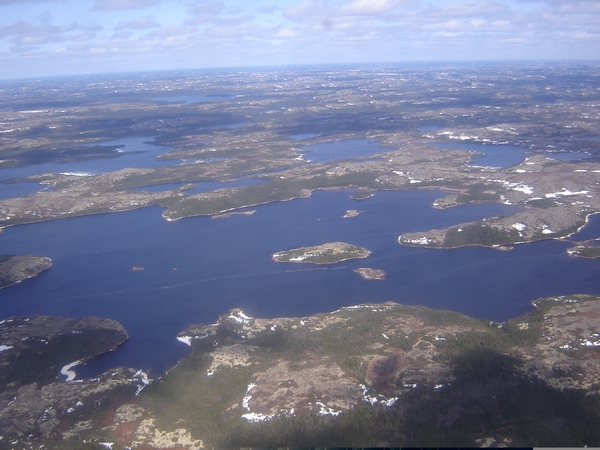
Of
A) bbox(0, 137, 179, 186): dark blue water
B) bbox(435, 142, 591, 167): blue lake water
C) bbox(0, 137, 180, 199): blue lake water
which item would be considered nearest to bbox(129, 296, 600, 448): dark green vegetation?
bbox(435, 142, 591, 167): blue lake water

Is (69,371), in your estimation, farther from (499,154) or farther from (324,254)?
(499,154)

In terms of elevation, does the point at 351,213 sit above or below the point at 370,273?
above

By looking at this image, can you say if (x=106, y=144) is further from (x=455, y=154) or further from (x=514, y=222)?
(x=514, y=222)

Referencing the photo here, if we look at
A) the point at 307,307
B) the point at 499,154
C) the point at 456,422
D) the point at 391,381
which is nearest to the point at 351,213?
the point at 307,307

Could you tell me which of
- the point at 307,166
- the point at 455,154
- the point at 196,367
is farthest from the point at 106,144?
the point at 196,367

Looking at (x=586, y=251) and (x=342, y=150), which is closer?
(x=586, y=251)

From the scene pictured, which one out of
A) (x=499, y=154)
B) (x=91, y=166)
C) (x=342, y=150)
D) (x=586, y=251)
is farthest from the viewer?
(x=342, y=150)
